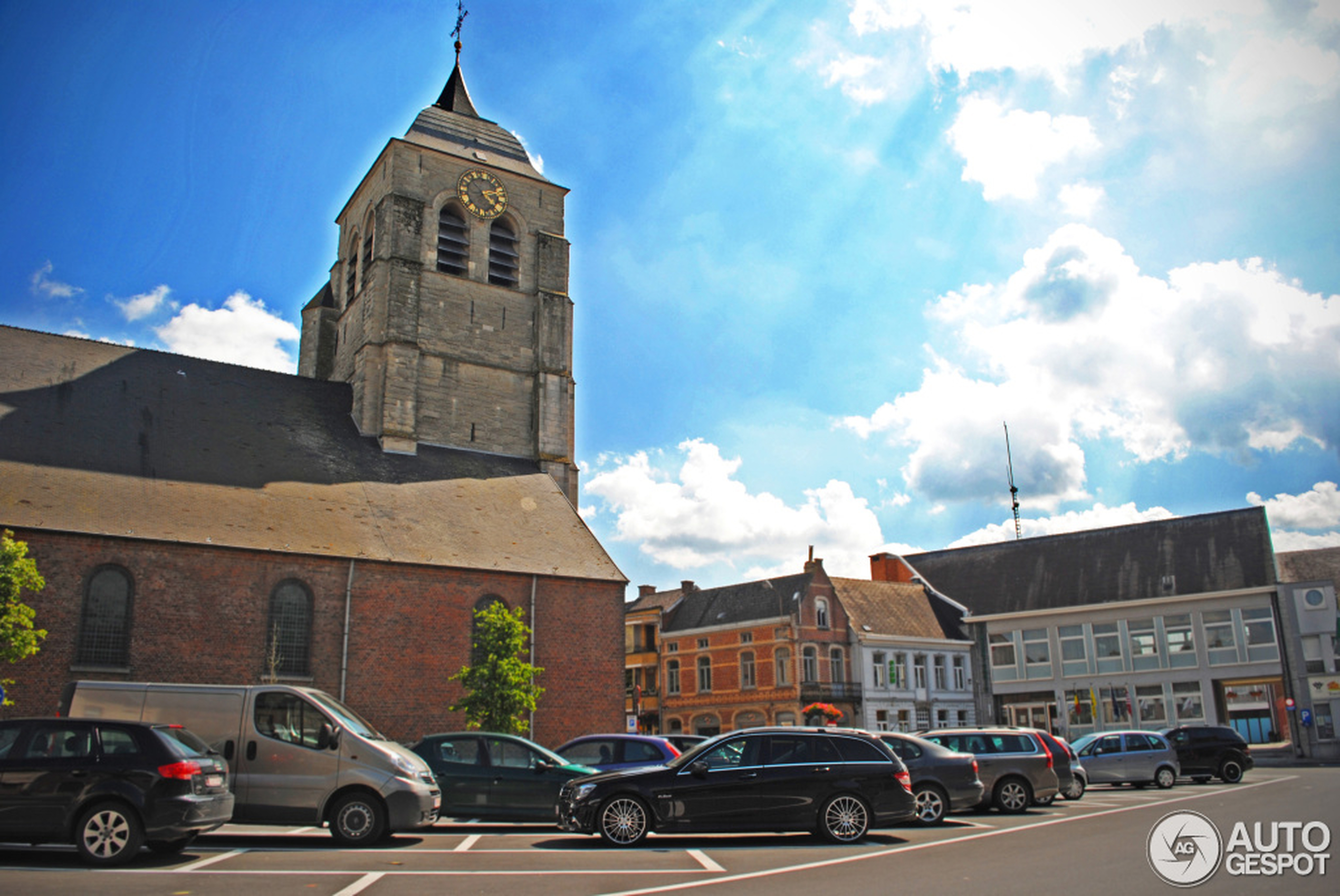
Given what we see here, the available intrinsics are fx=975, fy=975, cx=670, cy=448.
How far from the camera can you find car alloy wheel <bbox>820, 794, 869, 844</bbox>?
1121 cm

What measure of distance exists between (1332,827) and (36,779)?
46.1 ft

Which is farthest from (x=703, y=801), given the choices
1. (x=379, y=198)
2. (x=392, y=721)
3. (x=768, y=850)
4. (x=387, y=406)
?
(x=379, y=198)

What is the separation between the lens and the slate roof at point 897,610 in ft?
144

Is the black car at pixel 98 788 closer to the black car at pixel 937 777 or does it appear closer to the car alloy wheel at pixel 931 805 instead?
the black car at pixel 937 777

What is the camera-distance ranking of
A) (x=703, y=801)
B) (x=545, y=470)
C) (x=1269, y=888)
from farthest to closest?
(x=545, y=470) < (x=703, y=801) < (x=1269, y=888)

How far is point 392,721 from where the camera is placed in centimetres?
2356

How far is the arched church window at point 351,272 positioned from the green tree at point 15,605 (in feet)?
60.0

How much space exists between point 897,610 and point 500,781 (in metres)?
34.7

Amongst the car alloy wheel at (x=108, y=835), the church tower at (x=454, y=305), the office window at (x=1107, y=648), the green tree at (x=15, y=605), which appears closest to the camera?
the car alloy wheel at (x=108, y=835)

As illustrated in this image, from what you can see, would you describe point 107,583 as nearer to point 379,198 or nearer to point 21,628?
point 21,628

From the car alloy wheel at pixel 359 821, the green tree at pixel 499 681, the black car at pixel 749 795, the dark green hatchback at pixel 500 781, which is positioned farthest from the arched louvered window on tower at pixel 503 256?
the black car at pixel 749 795

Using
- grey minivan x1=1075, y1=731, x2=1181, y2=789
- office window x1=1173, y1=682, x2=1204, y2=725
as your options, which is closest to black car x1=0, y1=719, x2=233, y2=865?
grey minivan x1=1075, y1=731, x2=1181, y2=789

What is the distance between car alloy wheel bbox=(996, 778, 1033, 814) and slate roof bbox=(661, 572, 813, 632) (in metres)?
26.6

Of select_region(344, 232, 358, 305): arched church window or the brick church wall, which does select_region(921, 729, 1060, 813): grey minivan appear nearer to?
the brick church wall
